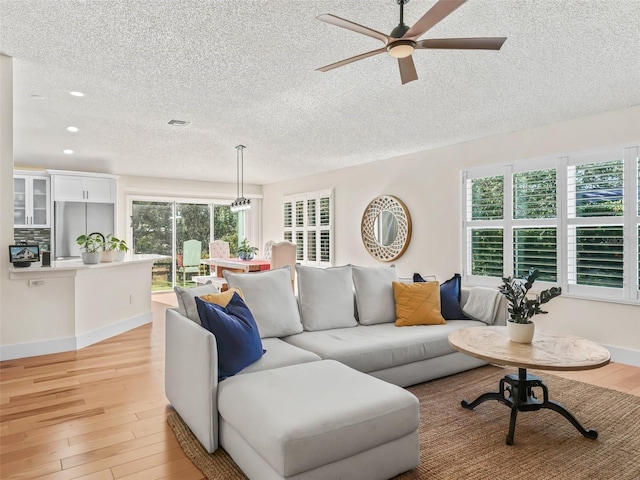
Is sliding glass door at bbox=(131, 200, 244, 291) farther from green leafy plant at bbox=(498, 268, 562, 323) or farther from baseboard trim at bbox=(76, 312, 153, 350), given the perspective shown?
green leafy plant at bbox=(498, 268, 562, 323)

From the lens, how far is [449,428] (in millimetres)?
2457

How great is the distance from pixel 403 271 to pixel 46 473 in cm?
492

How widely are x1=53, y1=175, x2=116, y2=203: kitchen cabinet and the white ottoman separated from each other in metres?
6.11

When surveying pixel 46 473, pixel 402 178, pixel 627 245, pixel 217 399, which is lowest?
pixel 46 473

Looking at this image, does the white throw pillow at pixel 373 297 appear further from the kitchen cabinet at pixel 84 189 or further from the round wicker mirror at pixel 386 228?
the kitchen cabinet at pixel 84 189

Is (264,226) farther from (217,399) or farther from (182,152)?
(217,399)

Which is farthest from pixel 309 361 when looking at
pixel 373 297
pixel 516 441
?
pixel 516 441

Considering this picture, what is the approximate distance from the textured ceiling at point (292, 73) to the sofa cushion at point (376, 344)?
2121 mm

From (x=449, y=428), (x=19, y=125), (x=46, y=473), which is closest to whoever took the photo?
(x=46, y=473)

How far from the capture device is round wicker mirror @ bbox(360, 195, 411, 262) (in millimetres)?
6000

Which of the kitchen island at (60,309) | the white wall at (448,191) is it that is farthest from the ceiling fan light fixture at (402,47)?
the kitchen island at (60,309)

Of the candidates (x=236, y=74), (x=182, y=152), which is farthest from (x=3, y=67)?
(x=182, y=152)

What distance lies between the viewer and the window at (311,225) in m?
7.61

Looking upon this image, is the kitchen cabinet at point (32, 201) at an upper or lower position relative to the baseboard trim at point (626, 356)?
upper
